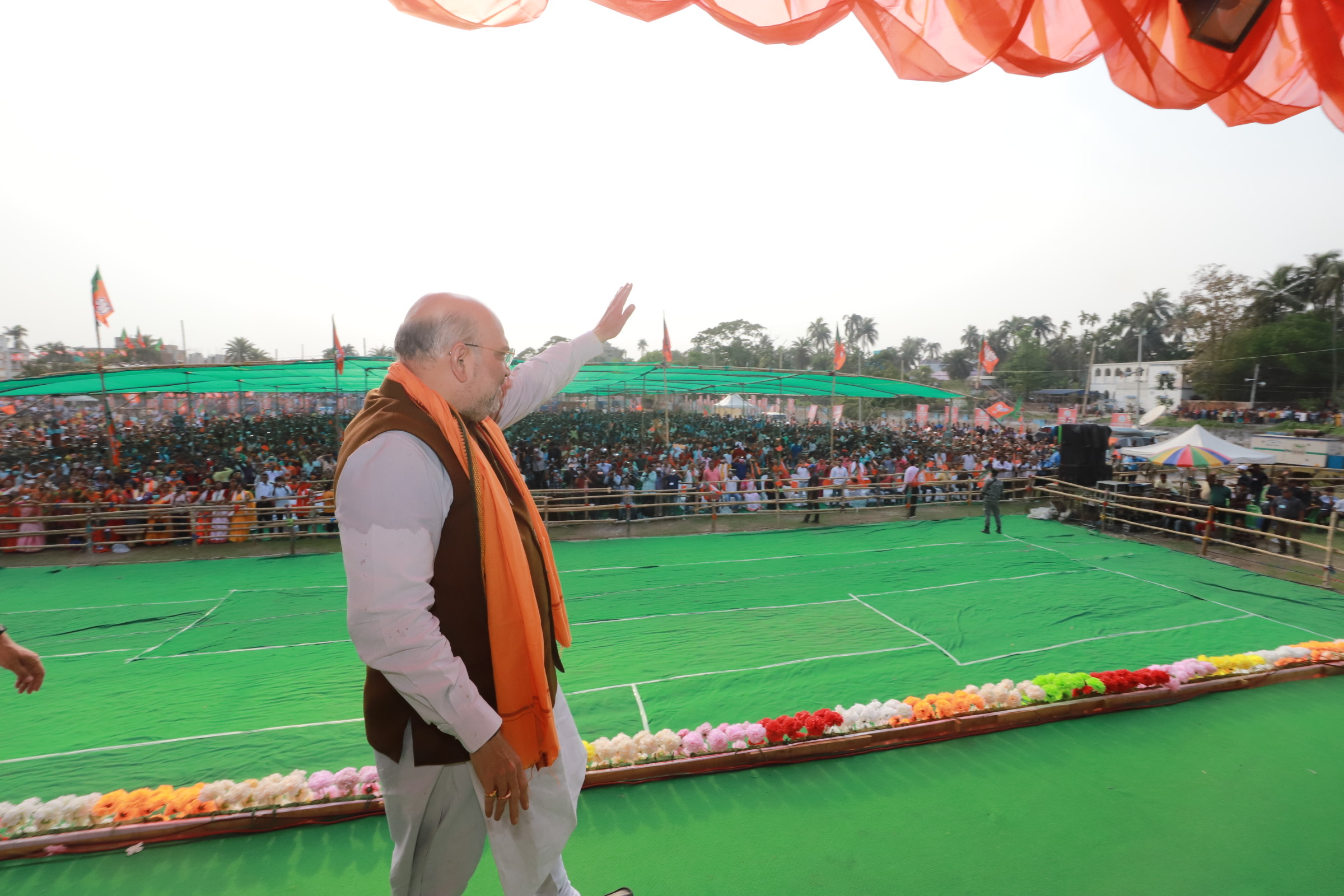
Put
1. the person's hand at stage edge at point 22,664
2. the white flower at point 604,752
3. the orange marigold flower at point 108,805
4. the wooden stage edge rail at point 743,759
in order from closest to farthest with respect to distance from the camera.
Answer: the person's hand at stage edge at point 22,664, the wooden stage edge rail at point 743,759, the orange marigold flower at point 108,805, the white flower at point 604,752

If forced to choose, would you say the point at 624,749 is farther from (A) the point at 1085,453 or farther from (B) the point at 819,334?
(B) the point at 819,334

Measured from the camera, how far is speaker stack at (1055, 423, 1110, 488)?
13023 millimetres

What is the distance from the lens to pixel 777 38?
4.66ft

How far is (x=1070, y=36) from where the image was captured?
5.08ft

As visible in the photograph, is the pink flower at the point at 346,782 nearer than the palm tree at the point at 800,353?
Yes

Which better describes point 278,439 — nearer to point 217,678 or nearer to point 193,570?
point 193,570

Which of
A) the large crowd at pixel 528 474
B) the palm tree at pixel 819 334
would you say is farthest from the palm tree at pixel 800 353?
the large crowd at pixel 528 474

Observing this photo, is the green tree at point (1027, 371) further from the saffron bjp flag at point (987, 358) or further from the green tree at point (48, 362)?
the green tree at point (48, 362)

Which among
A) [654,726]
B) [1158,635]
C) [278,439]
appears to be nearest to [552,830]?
[654,726]

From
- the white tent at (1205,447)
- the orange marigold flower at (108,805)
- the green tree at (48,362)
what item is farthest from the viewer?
the green tree at (48,362)

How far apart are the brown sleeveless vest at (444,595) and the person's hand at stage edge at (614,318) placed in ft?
3.61

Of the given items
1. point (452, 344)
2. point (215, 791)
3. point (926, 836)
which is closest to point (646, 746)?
point (926, 836)

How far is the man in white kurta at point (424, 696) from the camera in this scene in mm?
1265

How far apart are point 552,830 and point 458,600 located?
758 mm
